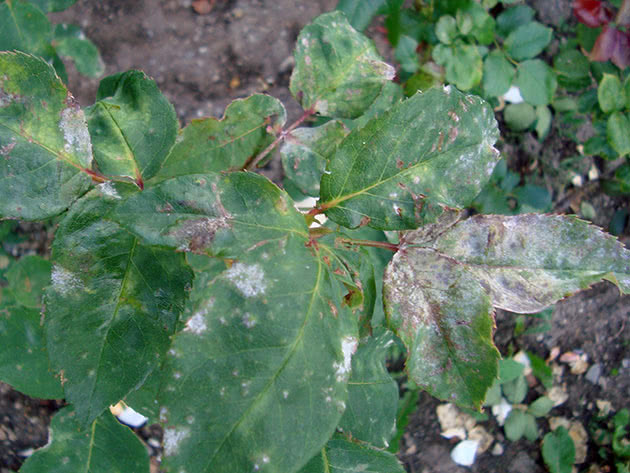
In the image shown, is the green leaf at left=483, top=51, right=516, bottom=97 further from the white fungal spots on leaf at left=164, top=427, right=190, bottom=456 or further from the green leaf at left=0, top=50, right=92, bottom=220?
the white fungal spots on leaf at left=164, top=427, right=190, bottom=456

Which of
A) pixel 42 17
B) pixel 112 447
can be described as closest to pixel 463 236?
pixel 112 447

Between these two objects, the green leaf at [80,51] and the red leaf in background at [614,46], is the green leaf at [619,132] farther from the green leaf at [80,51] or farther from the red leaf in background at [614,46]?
the green leaf at [80,51]

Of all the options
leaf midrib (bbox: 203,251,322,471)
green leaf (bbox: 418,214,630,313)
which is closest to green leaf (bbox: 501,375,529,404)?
green leaf (bbox: 418,214,630,313)

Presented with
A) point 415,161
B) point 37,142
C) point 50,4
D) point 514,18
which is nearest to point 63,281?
point 37,142

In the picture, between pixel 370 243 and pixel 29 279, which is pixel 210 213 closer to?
pixel 370 243

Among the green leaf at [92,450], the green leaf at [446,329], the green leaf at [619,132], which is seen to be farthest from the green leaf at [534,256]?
the green leaf at [619,132]
